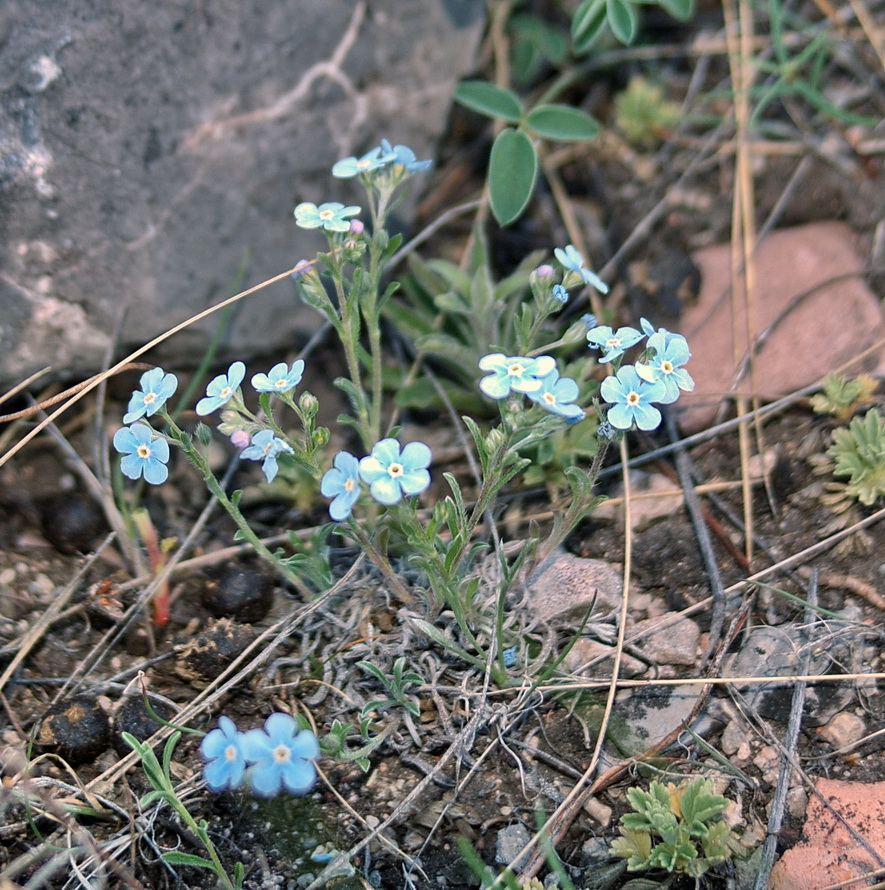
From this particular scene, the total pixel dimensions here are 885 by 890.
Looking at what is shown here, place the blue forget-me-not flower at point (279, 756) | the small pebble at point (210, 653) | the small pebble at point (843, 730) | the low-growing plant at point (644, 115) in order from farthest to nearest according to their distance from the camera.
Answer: the low-growing plant at point (644, 115) → the small pebble at point (210, 653) → the small pebble at point (843, 730) → the blue forget-me-not flower at point (279, 756)

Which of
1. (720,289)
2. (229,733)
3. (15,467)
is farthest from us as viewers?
(720,289)

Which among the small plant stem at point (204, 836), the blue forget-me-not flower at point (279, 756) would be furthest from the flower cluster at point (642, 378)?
the small plant stem at point (204, 836)

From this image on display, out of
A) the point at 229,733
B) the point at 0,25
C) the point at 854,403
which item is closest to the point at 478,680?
the point at 229,733

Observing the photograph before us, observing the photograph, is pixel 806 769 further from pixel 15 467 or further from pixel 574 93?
pixel 574 93

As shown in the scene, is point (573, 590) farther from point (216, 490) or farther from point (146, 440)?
point (146, 440)

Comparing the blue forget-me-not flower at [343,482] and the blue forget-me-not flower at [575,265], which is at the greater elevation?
the blue forget-me-not flower at [575,265]

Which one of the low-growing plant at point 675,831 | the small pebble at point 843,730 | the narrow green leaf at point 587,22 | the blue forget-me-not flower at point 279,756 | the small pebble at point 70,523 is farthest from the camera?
the narrow green leaf at point 587,22

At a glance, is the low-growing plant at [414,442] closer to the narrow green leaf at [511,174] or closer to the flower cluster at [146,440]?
the flower cluster at [146,440]
